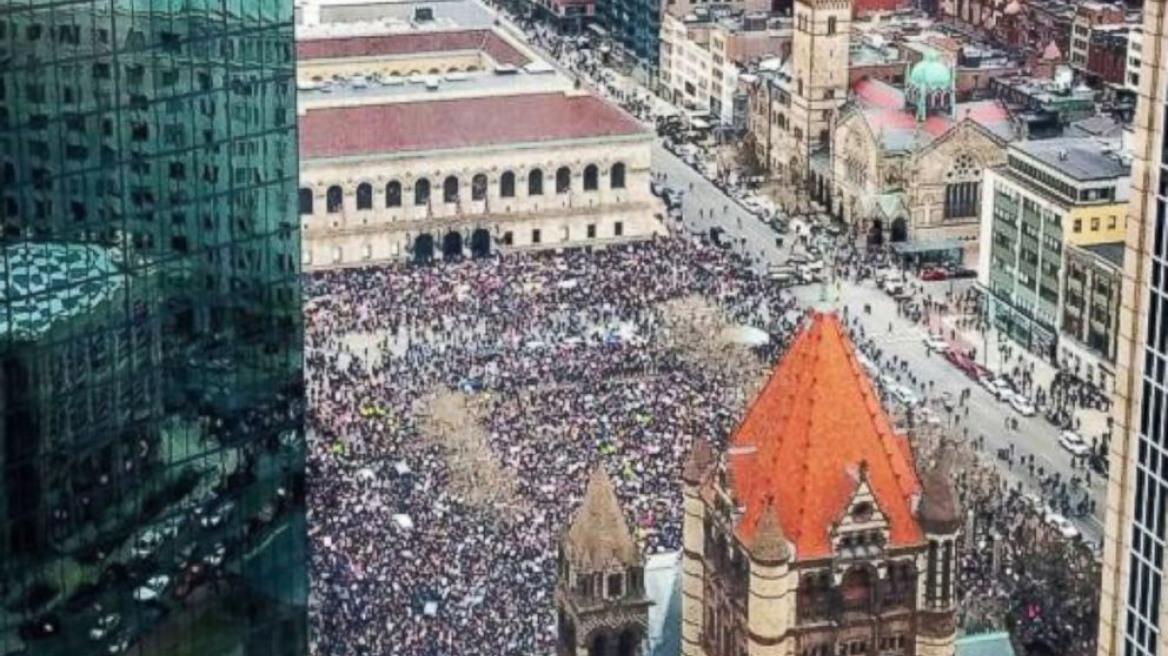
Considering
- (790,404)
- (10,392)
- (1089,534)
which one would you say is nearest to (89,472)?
(10,392)

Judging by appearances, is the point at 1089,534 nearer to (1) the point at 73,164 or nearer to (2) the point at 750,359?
(2) the point at 750,359

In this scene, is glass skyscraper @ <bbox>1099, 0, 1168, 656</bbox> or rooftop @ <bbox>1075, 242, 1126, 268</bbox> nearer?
glass skyscraper @ <bbox>1099, 0, 1168, 656</bbox>

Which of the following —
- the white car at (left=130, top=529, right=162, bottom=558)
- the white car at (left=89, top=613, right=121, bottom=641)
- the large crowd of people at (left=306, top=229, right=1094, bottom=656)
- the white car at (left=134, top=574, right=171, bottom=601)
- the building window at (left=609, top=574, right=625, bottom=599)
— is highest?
the white car at (left=130, top=529, right=162, bottom=558)

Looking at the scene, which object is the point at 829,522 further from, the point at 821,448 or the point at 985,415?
the point at 985,415

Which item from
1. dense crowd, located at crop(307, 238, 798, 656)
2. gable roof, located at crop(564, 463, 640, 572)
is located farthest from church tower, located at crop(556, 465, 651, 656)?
dense crowd, located at crop(307, 238, 798, 656)

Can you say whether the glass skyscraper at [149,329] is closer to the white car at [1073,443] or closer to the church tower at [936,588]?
the church tower at [936,588]

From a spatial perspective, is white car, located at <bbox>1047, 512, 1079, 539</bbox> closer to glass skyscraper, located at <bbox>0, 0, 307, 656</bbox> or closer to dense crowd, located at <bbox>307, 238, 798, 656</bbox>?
dense crowd, located at <bbox>307, 238, 798, 656</bbox>

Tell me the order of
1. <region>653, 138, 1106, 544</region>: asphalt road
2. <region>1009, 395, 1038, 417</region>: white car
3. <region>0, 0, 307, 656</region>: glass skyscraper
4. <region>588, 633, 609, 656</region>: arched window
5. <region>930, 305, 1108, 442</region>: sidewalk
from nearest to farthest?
1. <region>0, 0, 307, 656</region>: glass skyscraper
2. <region>588, 633, 609, 656</region>: arched window
3. <region>653, 138, 1106, 544</region>: asphalt road
4. <region>930, 305, 1108, 442</region>: sidewalk
5. <region>1009, 395, 1038, 417</region>: white car

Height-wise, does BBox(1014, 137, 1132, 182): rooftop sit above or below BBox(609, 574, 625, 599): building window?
above

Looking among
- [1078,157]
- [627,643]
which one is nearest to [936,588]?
[627,643]
